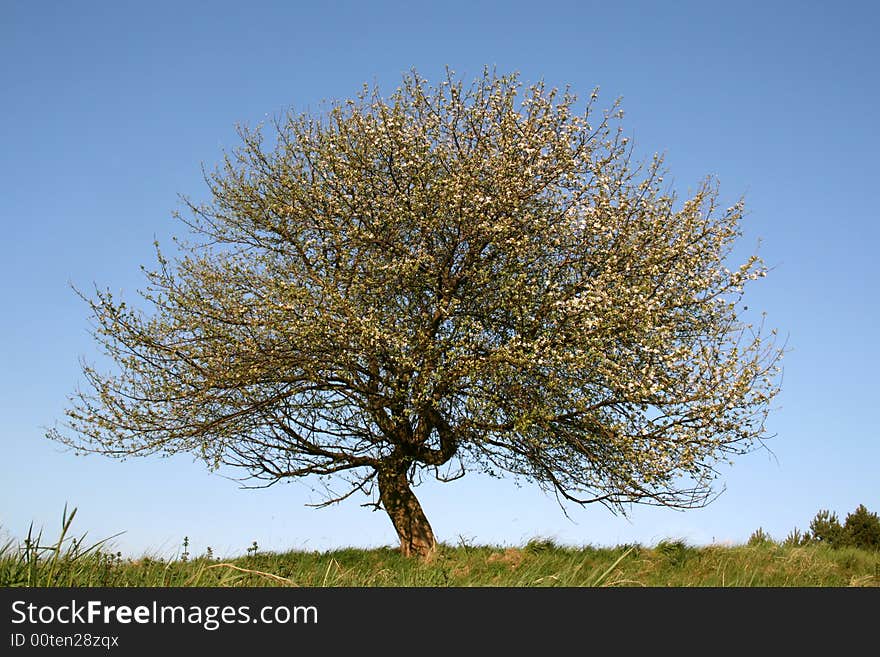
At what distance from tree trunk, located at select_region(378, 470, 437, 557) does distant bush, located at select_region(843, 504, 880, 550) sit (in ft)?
56.6

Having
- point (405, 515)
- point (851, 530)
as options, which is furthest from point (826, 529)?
point (405, 515)

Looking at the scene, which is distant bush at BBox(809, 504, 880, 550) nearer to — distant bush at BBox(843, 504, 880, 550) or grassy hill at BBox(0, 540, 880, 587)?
distant bush at BBox(843, 504, 880, 550)

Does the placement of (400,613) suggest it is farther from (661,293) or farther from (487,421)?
(661,293)

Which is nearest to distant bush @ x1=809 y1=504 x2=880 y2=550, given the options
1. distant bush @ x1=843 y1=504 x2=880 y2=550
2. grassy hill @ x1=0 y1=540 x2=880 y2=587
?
distant bush @ x1=843 y1=504 x2=880 y2=550

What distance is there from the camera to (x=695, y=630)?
7188mm

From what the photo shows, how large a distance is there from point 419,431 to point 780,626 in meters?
13.0

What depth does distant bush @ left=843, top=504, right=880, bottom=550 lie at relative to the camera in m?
28.2

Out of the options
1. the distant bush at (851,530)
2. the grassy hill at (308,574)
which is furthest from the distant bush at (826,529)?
the grassy hill at (308,574)

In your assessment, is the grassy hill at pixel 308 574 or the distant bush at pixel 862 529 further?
the distant bush at pixel 862 529

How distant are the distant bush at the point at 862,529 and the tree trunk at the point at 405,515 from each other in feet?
56.6

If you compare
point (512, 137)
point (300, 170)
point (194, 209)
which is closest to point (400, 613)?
point (512, 137)

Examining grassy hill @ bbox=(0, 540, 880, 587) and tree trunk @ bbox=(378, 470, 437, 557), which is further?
tree trunk @ bbox=(378, 470, 437, 557)

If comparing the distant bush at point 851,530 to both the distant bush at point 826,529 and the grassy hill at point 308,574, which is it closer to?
the distant bush at point 826,529

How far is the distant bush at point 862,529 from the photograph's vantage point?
2819cm
